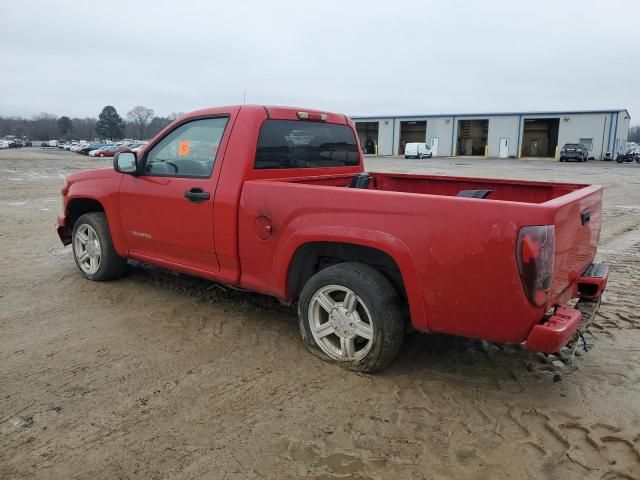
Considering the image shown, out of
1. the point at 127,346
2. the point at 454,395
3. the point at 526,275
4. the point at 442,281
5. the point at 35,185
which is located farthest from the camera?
the point at 35,185

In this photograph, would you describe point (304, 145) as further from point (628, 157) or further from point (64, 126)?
point (64, 126)

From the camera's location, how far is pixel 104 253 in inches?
204

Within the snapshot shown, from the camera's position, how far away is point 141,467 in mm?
2521

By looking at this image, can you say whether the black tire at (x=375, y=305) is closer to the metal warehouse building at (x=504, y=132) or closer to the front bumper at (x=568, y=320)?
the front bumper at (x=568, y=320)

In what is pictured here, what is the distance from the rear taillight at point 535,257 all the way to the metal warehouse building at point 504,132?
164 ft

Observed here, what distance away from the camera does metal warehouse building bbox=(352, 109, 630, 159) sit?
154 ft

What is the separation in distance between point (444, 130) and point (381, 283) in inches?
2118

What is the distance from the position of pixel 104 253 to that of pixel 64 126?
12676 centimetres

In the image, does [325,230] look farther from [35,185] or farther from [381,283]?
[35,185]

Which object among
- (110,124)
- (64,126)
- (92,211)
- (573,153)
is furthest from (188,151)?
(64,126)

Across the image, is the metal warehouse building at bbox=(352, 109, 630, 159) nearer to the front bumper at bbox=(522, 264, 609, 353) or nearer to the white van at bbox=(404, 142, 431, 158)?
the white van at bbox=(404, 142, 431, 158)

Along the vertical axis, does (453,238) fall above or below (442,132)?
below

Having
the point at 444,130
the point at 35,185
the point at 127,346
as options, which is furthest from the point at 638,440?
the point at 444,130

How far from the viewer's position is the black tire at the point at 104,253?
5172mm
